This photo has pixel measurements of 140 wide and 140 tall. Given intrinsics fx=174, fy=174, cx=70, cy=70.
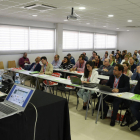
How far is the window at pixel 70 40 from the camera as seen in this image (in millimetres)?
10889

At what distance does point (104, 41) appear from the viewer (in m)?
14.6

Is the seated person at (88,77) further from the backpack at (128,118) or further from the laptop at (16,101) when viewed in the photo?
the laptop at (16,101)

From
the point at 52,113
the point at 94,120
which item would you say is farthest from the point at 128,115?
the point at 52,113

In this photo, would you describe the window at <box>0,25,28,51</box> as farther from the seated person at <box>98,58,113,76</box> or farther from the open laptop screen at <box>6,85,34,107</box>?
the open laptop screen at <box>6,85,34,107</box>

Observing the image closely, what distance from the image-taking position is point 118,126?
3.70 m

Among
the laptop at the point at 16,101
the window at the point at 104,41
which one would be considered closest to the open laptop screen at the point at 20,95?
the laptop at the point at 16,101

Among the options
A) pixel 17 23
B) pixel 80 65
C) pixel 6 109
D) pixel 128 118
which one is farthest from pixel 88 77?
pixel 17 23

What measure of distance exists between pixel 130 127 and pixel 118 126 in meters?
0.26

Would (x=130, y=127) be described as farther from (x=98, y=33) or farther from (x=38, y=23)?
(x=98, y=33)

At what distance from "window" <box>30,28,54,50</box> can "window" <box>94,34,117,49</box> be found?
4682 mm

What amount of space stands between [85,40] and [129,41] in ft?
16.9

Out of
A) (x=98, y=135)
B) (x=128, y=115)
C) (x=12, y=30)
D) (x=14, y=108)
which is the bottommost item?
(x=98, y=135)

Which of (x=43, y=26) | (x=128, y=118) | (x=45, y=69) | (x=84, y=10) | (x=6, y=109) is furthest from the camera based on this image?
(x=43, y=26)

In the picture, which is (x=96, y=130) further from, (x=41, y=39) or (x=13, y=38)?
(x=41, y=39)
